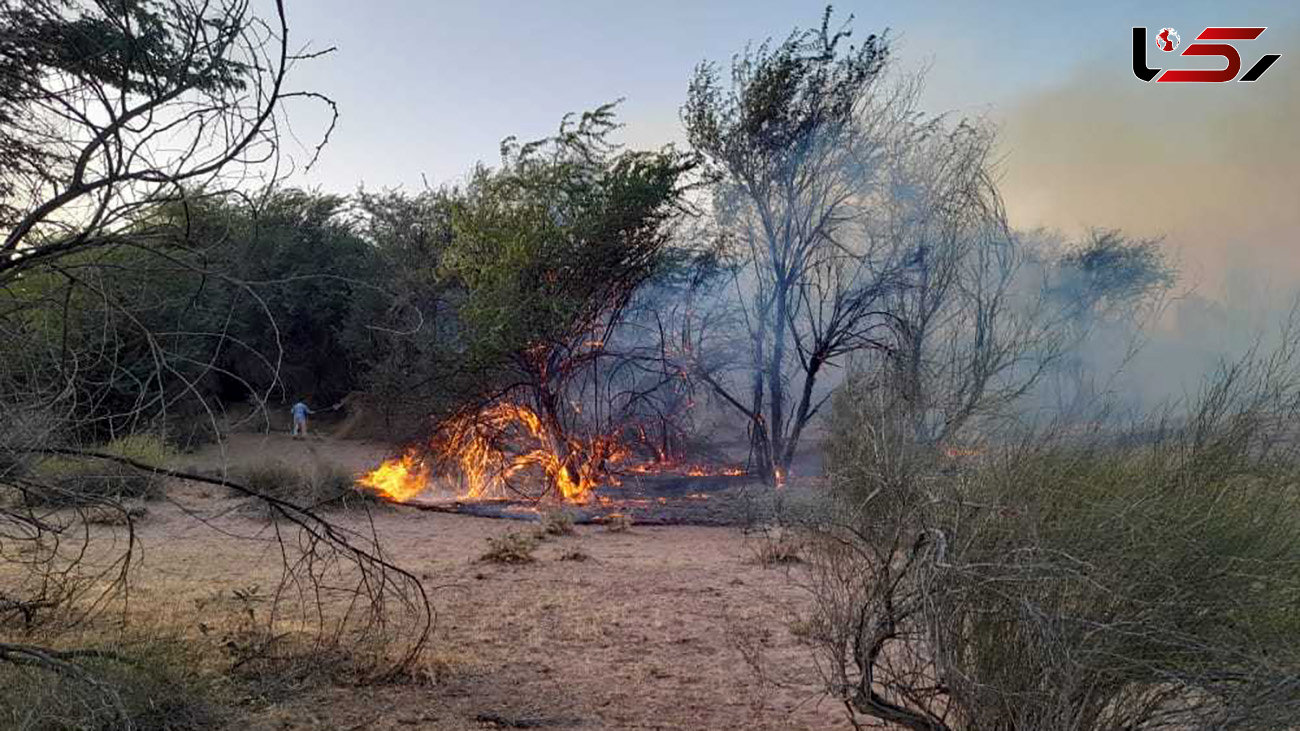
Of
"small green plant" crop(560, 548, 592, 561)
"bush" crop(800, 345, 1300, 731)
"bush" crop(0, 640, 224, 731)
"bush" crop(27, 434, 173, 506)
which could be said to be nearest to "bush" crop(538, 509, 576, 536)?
"small green plant" crop(560, 548, 592, 561)

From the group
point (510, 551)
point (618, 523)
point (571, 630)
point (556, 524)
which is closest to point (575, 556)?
A: point (510, 551)

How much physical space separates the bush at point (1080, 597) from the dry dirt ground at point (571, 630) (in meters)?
1.02

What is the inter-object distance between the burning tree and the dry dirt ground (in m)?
4.13

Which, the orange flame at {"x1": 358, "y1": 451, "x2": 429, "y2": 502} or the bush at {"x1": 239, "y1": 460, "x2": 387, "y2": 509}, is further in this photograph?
the orange flame at {"x1": 358, "y1": 451, "x2": 429, "y2": 502}

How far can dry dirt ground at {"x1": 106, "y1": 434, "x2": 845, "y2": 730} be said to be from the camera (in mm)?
5414

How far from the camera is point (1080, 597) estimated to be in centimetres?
339

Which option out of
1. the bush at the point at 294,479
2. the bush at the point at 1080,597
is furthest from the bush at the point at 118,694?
the bush at the point at 294,479

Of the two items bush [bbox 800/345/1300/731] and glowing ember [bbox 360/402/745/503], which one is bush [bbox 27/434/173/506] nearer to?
bush [bbox 800/345/1300/731]

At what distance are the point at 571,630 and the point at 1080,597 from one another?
197 inches

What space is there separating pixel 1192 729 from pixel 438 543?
35.7 ft

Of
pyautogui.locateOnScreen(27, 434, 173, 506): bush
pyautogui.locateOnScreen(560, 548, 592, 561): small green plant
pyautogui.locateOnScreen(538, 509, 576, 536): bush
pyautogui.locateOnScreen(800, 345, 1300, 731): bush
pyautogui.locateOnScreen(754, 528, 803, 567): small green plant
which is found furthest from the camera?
pyautogui.locateOnScreen(538, 509, 576, 536): bush

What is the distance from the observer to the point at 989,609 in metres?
3.22

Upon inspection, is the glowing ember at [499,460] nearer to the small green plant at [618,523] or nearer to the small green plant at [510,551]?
the small green plant at [618,523]

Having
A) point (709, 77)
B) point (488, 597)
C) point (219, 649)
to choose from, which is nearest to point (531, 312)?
point (709, 77)
